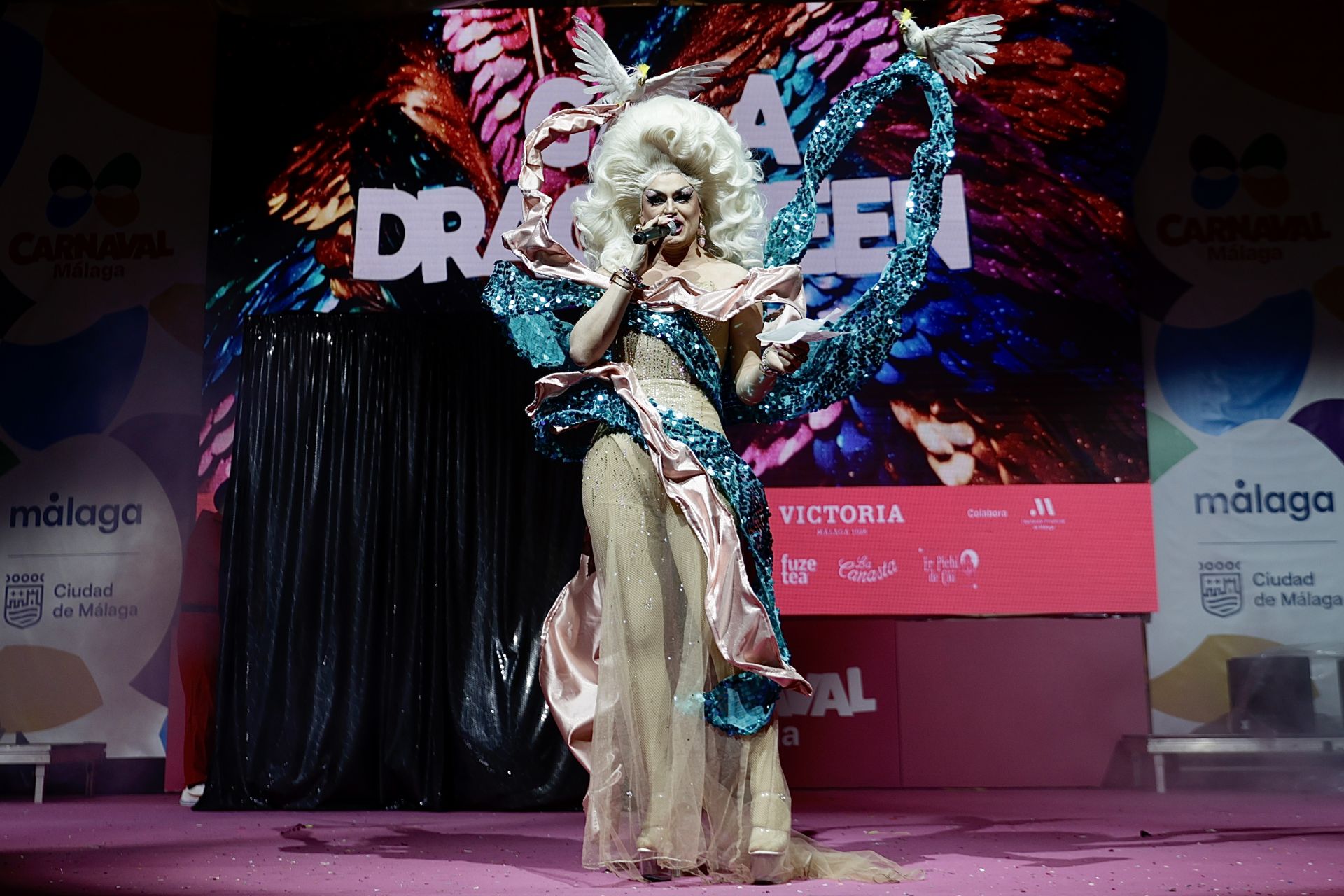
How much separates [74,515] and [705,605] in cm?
405

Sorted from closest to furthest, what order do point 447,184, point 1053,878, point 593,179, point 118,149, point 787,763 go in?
1. point 1053,878
2. point 593,179
3. point 787,763
4. point 447,184
5. point 118,149

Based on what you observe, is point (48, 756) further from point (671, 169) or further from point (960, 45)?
point (960, 45)

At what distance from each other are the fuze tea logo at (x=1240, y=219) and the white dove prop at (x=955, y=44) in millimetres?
2914

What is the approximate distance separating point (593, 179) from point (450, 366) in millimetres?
1964


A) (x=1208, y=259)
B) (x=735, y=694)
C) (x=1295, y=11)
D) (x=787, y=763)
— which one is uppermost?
(x=1295, y=11)

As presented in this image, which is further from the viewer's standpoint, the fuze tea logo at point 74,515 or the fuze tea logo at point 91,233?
the fuze tea logo at point 91,233

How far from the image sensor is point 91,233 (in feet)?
18.4

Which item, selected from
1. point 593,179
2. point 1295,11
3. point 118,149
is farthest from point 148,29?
point 1295,11

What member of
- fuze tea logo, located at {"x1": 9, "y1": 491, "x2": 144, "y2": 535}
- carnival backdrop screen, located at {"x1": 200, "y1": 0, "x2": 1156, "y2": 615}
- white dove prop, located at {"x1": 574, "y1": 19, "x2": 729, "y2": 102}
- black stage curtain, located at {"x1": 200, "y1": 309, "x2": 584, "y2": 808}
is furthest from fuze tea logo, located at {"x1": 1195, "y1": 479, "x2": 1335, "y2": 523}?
fuze tea logo, located at {"x1": 9, "y1": 491, "x2": 144, "y2": 535}

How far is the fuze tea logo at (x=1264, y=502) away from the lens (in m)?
5.17

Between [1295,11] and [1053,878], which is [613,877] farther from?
[1295,11]

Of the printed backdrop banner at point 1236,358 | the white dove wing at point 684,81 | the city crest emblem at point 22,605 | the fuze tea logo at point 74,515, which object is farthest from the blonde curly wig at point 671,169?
the city crest emblem at point 22,605

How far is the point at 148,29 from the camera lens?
573 centimetres

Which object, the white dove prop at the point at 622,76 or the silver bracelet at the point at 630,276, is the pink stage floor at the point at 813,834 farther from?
the white dove prop at the point at 622,76
